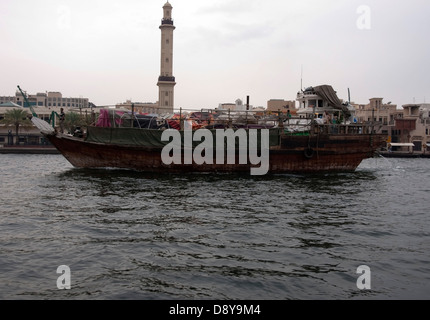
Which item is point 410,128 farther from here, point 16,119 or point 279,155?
point 16,119

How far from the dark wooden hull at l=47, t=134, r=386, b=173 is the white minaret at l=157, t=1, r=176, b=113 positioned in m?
58.5

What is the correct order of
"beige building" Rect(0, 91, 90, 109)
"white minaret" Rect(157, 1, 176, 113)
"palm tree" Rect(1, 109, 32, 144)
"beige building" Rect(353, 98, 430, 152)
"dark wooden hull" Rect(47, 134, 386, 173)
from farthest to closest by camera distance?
"beige building" Rect(0, 91, 90, 109), "white minaret" Rect(157, 1, 176, 113), "beige building" Rect(353, 98, 430, 152), "palm tree" Rect(1, 109, 32, 144), "dark wooden hull" Rect(47, 134, 386, 173)

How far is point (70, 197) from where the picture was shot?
13.6 metres

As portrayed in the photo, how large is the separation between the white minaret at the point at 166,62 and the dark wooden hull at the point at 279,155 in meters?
58.5

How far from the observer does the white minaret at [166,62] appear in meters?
78.0

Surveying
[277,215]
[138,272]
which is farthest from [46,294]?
[277,215]

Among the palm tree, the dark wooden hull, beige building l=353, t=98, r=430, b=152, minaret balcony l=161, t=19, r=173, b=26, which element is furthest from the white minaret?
the dark wooden hull

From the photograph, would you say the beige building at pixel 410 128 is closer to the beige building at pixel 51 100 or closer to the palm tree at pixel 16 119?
the palm tree at pixel 16 119

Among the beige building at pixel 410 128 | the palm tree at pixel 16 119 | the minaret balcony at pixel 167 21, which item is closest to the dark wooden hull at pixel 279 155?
the palm tree at pixel 16 119

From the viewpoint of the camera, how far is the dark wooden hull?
68.4 ft

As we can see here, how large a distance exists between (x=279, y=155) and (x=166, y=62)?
199 ft

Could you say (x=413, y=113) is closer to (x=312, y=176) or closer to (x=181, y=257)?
(x=312, y=176)

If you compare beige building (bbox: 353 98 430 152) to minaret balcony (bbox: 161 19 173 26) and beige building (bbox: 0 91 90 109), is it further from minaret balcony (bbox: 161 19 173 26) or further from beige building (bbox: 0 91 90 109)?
beige building (bbox: 0 91 90 109)

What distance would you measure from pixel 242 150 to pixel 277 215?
33.0 feet
